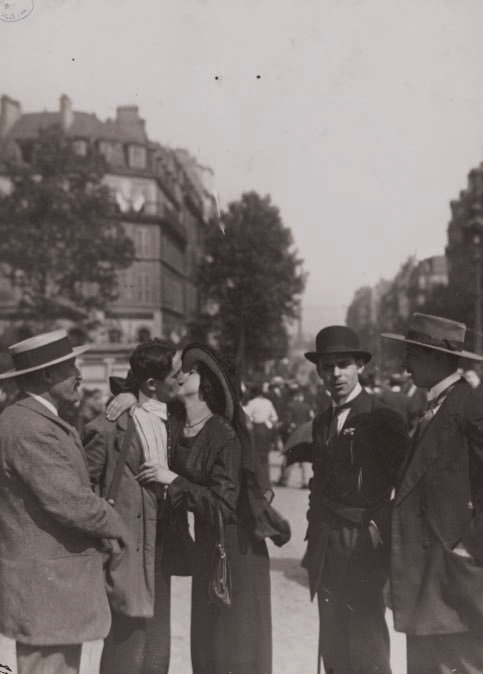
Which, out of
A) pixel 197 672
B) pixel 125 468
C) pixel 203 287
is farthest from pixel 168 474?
pixel 203 287

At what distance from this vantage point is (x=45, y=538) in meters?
3.56

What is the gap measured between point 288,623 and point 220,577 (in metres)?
2.34

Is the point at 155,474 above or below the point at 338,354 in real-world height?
below

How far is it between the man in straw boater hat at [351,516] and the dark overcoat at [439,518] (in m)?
0.36

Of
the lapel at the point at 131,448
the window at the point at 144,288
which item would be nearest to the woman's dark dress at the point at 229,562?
the lapel at the point at 131,448

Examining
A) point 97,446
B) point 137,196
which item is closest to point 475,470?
point 97,446

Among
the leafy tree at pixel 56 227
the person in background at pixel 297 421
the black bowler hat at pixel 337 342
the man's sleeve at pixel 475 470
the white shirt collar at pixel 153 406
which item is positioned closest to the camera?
the man's sleeve at pixel 475 470

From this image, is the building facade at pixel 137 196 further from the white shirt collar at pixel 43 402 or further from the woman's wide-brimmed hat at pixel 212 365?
the white shirt collar at pixel 43 402

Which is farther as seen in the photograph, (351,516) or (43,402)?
(351,516)

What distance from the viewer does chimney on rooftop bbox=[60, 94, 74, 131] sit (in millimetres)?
56875

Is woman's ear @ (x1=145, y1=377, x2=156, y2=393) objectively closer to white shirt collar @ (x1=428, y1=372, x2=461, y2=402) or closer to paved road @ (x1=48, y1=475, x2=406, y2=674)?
white shirt collar @ (x1=428, y1=372, x2=461, y2=402)

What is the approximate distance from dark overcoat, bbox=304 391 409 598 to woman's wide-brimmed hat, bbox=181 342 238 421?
0.57 meters

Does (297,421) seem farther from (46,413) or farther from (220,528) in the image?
(46,413)

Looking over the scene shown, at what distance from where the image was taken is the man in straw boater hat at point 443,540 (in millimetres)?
3549
